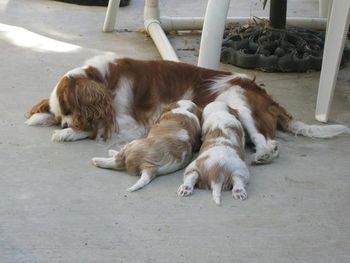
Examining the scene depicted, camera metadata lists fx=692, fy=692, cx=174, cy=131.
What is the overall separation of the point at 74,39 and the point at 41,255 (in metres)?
3.78

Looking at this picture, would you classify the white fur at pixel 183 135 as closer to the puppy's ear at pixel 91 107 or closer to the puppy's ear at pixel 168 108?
the puppy's ear at pixel 168 108

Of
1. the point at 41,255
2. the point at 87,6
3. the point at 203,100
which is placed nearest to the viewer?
the point at 41,255

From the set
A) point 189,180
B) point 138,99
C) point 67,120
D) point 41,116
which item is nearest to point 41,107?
point 41,116

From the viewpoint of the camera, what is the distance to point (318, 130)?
4254mm

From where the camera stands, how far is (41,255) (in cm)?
281

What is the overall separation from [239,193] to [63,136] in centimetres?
122

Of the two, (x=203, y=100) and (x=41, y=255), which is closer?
(x=41, y=255)

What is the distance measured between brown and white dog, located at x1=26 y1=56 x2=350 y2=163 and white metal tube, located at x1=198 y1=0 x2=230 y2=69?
1.03 ft

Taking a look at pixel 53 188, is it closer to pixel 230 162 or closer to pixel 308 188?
pixel 230 162

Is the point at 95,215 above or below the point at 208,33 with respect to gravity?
below

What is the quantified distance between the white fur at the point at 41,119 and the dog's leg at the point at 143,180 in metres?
1.03

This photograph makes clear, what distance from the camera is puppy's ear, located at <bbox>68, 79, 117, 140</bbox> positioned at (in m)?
4.11

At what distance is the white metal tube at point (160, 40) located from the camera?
552cm

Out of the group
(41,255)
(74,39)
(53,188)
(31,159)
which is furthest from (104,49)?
(41,255)
